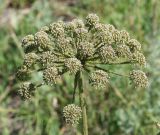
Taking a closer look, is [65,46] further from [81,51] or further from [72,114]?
[72,114]

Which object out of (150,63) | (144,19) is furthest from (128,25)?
(150,63)

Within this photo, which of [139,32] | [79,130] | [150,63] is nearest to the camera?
[79,130]

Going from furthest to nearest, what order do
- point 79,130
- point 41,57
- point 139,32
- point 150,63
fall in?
point 139,32
point 150,63
point 79,130
point 41,57

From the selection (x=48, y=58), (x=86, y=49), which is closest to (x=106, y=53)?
(x=86, y=49)

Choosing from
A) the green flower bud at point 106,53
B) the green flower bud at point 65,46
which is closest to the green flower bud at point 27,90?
the green flower bud at point 65,46

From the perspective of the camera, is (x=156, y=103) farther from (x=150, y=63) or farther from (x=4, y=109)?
(x=4, y=109)

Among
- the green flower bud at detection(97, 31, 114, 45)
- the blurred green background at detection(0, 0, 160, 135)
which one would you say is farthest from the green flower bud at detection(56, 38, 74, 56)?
the blurred green background at detection(0, 0, 160, 135)
